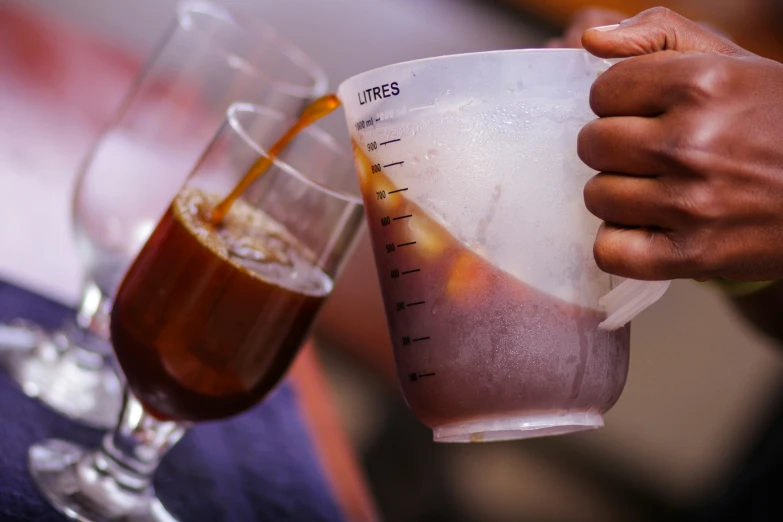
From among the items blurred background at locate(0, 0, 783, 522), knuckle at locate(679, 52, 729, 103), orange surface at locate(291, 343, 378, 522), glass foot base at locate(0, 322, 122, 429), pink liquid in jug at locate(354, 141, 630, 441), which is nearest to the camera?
knuckle at locate(679, 52, 729, 103)

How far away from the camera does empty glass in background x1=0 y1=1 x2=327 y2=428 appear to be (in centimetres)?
88

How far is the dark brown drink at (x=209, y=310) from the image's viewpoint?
27.9 inches

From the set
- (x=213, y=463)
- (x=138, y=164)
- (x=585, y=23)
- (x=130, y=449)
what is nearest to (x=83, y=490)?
(x=130, y=449)

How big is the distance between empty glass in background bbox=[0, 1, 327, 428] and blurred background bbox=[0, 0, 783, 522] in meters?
1.46

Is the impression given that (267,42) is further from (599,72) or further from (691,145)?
(691,145)

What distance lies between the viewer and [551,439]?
301cm

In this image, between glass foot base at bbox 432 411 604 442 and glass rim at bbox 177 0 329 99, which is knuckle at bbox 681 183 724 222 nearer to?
glass foot base at bbox 432 411 604 442

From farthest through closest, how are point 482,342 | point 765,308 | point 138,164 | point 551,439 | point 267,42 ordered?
1. point 551,439
2. point 765,308
3. point 267,42
4. point 138,164
5. point 482,342

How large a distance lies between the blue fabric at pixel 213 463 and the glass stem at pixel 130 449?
6 centimetres

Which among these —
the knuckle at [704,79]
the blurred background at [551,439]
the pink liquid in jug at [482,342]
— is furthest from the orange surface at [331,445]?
the blurred background at [551,439]

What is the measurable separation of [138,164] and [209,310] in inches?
9.9

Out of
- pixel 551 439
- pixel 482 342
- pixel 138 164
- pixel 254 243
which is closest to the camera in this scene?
pixel 482 342

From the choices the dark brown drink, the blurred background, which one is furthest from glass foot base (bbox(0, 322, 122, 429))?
the blurred background

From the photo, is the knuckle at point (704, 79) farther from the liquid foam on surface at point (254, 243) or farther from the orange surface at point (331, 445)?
→ the orange surface at point (331, 445)
